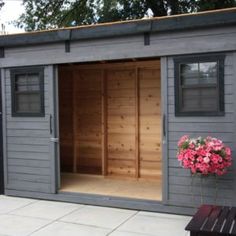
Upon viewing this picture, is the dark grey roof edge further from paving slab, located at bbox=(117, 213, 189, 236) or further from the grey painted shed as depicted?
paving slab, located at bbox=(117, 213, 189, 236)

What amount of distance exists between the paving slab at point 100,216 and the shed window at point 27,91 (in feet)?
5.02

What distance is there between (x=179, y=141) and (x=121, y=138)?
2.23 meters

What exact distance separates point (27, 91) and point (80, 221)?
2.11 metres

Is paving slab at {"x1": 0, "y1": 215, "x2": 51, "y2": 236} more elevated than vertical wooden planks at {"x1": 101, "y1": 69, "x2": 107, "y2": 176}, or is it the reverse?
vertical wooden planks at {"x1": 101, "y1": 69, "x2": 107, "y2": 176}

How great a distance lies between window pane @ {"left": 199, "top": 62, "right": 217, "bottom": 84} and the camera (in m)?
4.62

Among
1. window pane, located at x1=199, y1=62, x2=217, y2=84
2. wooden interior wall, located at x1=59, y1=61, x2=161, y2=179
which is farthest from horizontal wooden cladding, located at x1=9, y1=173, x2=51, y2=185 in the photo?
window pane, located at x1=199, y1=62, x2=217, y2=84

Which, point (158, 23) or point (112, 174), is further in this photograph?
point (112, 174)

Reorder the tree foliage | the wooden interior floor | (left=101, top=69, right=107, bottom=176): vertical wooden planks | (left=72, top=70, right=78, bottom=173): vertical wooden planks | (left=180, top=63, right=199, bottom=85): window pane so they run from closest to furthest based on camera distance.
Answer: (left=180, top=63, right=199, bottom=85): window pane
the wooden interior floor
(left=101, top=69, right=107, bottom=176): vertical wooden planks
(left=72, top=70, right=78, bottom=173): vertical wooden planks
the tree foliage

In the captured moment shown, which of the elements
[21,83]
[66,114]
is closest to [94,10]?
[66,114]

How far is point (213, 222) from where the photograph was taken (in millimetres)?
3441

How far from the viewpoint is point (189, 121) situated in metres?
4.80

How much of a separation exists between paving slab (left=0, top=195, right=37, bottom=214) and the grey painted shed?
0.12 metres

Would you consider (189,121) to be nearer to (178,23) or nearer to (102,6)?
(178,23)

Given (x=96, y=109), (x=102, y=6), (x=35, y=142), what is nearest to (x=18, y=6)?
(x=102, y=6)
